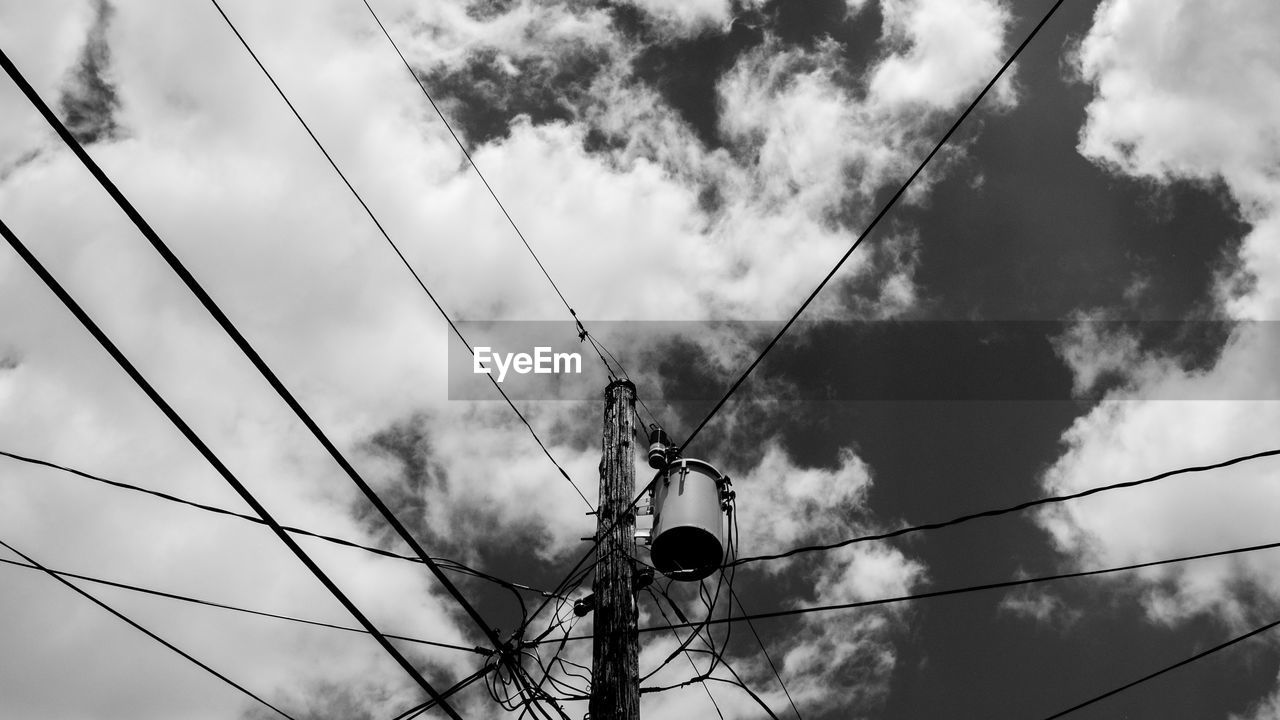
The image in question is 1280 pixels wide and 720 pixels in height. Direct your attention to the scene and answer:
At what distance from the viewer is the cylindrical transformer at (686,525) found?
6371 mm

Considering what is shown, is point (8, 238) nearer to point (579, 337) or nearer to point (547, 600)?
point (547, 600)

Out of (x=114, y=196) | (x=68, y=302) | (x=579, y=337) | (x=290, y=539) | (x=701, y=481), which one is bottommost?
(x=290, y=539)

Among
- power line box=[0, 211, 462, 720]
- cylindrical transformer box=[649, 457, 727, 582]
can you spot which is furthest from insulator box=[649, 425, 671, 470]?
power line box=[0, 211, 462, 720]

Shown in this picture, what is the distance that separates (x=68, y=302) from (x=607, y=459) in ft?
13.3

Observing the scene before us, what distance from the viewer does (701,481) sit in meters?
6.65

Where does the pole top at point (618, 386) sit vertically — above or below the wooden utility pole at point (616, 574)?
above

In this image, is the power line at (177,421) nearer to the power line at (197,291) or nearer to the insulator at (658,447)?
the power line at (197,291)

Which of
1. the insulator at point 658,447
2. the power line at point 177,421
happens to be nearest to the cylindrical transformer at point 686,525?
the insulator at point 658,447

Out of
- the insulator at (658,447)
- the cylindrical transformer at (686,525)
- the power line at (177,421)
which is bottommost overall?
the power line at (177,421)

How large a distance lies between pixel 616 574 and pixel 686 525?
0.61m

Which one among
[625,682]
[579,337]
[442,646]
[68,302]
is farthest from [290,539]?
[579,337]

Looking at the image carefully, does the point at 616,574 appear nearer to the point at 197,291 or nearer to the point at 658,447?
the point at 658,447

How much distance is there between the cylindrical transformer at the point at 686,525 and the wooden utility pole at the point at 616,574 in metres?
0.23

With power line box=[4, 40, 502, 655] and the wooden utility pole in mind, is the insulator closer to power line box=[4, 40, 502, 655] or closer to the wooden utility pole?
the wooden utility pole
